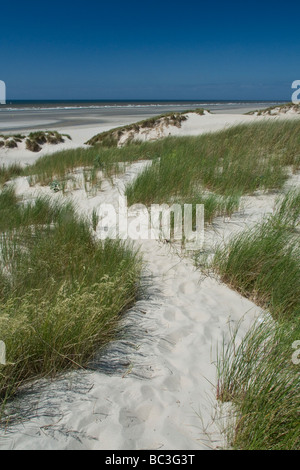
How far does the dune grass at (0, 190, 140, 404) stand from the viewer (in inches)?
75.9

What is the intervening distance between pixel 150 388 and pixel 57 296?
2.80 ft

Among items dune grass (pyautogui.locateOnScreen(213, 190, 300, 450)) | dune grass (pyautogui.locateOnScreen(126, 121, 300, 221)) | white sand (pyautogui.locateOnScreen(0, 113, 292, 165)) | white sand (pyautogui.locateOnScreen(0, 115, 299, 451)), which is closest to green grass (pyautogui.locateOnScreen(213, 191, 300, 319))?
dune grass (pyautogui.locateOnScreen(213, 190, 300, 450))

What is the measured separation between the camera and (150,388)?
195cm

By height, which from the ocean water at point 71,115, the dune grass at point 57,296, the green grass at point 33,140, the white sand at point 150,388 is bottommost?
the white sand at point 150,388

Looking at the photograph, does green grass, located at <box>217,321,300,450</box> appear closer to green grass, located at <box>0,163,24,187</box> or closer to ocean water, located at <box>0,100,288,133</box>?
green grass, located at <box>0,163,24,187</box>

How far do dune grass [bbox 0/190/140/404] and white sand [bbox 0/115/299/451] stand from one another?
0.13 meters

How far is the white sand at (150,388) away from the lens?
1627 mm

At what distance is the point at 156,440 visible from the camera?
1632 mm

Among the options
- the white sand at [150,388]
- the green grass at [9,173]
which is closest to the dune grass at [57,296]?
the white sand at [150,388]

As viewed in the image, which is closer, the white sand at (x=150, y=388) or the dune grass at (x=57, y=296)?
the white sand at (x=150, y=388)

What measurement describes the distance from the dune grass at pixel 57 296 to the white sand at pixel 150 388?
128 millimetres

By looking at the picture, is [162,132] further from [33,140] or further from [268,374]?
[268,374]

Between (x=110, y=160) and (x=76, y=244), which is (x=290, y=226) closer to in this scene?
(x=76, y=244)

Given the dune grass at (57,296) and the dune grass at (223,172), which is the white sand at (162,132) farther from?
the dune grass at (57,296)
